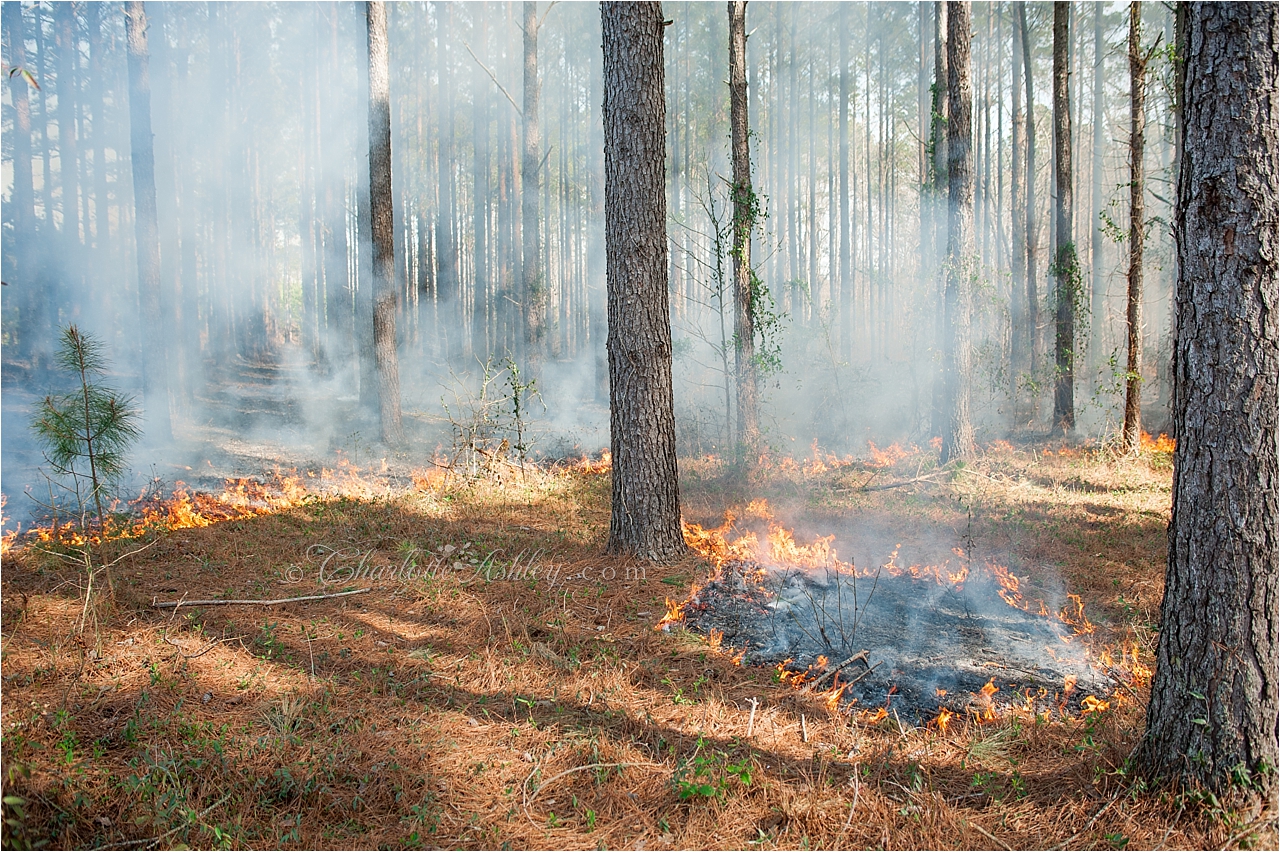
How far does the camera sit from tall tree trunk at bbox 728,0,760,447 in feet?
33.8

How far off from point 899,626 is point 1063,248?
431 inches

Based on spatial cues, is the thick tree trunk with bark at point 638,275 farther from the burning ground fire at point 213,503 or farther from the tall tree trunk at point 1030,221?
the tall tree trunk at point 1030,221

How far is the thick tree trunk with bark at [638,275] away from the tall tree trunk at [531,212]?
8.28 m

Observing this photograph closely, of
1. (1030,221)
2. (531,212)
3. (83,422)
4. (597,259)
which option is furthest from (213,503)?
(597,259)

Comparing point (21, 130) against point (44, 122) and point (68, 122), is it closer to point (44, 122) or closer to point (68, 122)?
point (68, 122)

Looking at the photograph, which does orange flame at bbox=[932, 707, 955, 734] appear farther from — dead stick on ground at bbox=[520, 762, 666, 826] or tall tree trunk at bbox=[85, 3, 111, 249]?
tall tree trunk at bbox=[85, 3, 111, 249]

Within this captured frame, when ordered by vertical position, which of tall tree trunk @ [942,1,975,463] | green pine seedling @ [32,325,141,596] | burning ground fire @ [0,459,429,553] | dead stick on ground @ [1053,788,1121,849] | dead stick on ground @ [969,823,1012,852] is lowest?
dead stick on ground @ [969,823,1012,852]

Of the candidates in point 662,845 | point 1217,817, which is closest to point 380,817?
point 662,845

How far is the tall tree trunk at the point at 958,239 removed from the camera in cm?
Result: 910

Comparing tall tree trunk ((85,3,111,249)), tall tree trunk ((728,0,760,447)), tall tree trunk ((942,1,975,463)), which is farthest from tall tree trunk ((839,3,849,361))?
tall tree trunk ((85,3,111,249))

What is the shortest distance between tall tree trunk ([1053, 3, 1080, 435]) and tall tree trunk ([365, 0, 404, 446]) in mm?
12187

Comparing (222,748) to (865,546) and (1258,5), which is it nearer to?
(1258,5)

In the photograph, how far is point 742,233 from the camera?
1049cm

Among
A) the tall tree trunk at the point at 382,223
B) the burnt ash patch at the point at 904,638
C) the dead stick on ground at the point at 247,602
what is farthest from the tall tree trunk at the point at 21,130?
the burnt ash patch at the point at 904,638
